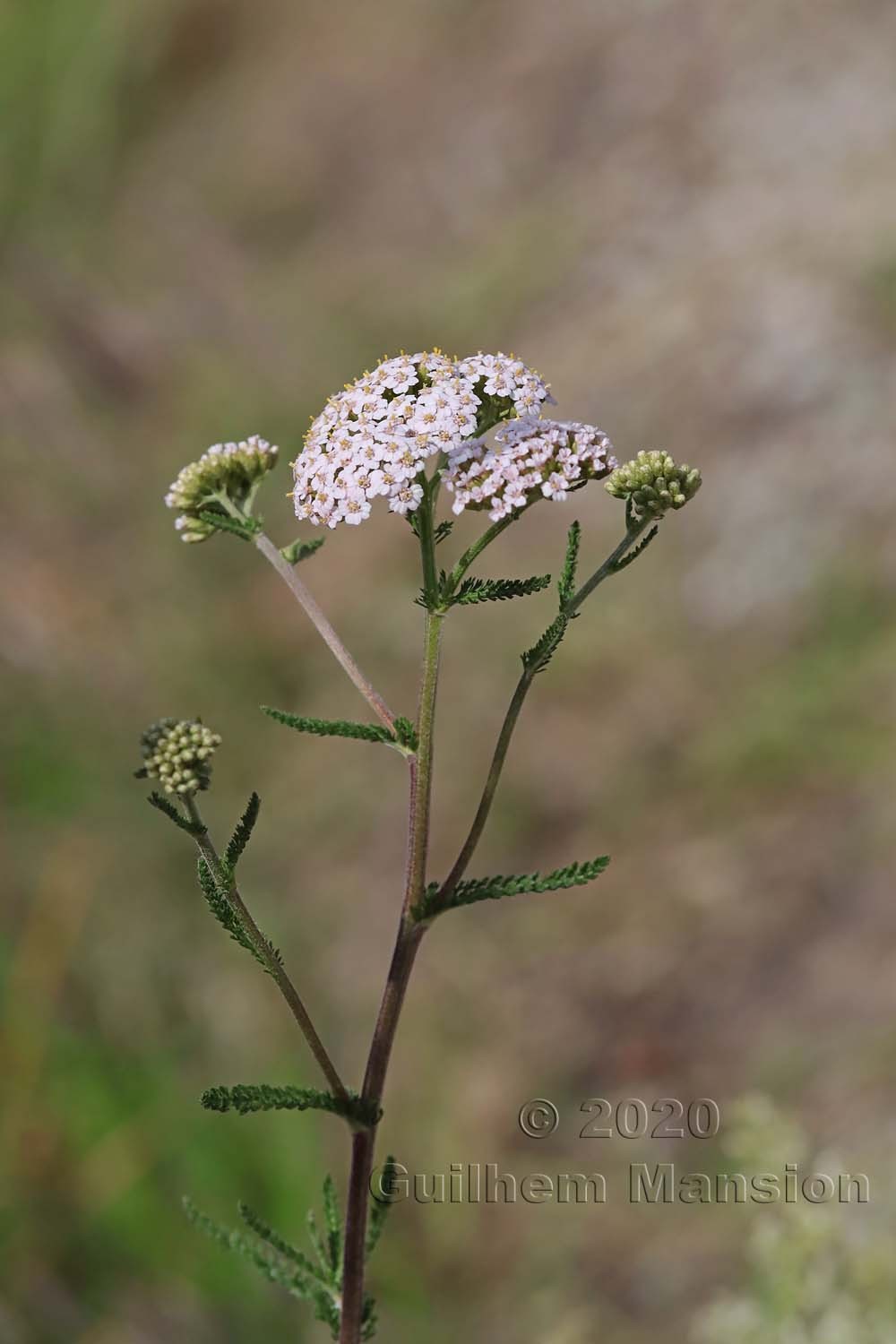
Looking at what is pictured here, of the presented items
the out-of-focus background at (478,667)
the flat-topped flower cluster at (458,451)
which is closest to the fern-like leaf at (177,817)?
the flat-topped flower cluster at (458,451)

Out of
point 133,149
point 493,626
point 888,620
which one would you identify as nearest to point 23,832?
point 493,626

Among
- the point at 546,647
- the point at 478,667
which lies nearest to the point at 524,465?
the point at 546,647

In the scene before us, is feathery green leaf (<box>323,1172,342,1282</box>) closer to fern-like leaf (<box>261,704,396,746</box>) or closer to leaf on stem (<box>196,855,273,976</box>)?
leaf on stem (<box>196,855,273,976</box>)

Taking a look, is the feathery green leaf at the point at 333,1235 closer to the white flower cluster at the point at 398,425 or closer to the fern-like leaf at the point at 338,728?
the fern-like leaf at the point at 338,728

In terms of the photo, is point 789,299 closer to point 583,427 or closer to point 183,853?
point 183,853

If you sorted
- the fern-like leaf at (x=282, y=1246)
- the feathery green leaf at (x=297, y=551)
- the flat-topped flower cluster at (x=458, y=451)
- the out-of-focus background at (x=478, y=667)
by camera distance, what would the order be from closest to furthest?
the flat-topped flower cluster at (x=458, y=451)
the fern-like leaf at (x=282, y=1246)
the feathery green leaf at (x=297, y=551)
the out-of-focus background at (x=478, y=667)

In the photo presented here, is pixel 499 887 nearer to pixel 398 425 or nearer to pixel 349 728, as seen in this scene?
pixel 349 728

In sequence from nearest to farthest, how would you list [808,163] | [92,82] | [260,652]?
[260,652], [808,163], [92,82]
